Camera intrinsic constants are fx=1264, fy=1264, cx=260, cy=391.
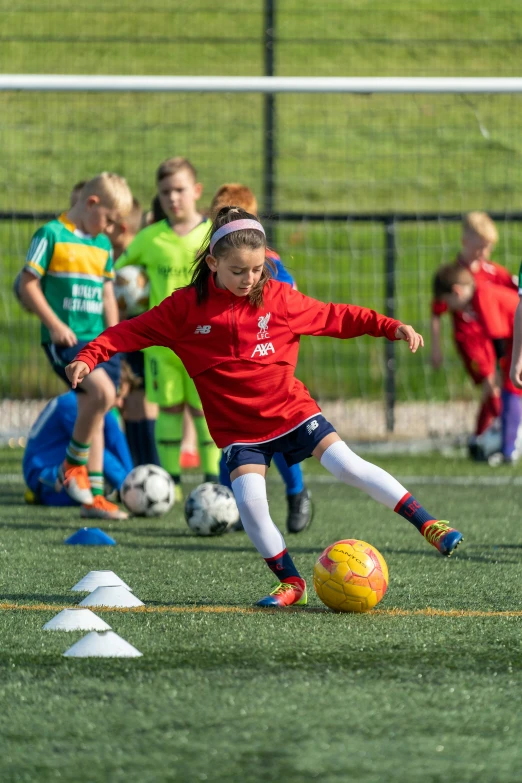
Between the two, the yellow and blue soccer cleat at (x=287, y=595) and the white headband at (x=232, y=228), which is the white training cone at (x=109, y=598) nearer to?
the yellow and blue soccer cleat at (x=287, y=595)

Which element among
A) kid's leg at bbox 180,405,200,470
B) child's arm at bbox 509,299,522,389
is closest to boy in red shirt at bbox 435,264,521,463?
kid's leg at bbox 180,405,200,470

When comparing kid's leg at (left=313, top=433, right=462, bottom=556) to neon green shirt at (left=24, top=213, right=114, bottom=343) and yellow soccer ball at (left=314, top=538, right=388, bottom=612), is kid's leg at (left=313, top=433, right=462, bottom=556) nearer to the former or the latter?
yellow soccer ball at (left=314, top=538, right=388, bottom=612)

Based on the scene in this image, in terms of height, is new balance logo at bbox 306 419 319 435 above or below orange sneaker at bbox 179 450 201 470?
above

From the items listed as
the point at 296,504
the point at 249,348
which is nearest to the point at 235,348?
the point at 249,348

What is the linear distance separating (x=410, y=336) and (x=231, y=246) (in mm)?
741

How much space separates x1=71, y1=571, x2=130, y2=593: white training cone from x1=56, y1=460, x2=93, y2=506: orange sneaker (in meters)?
2.33

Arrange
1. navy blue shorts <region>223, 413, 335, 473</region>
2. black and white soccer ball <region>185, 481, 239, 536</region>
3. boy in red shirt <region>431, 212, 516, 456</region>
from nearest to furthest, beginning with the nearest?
navy blue shorts <region>223, 413, 335, 473</region>, black and white soccer ball <region>185, 481, 239, 536</region>, boy in red shirt <region>431, 212, 516, 456</region>

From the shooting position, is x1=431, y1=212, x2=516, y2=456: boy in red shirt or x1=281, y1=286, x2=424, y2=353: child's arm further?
x1=431, y1=212, x2=516, y2=456: boy in red shirt

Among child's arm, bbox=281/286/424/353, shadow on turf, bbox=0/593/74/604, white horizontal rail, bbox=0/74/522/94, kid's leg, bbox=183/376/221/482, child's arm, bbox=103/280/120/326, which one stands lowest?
shadow on turf, bbox=0/593/74/604

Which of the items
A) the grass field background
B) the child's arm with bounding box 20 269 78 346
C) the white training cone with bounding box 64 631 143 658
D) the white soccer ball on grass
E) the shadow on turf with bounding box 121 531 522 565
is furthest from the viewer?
the grass field background

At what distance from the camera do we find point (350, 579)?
432 cm

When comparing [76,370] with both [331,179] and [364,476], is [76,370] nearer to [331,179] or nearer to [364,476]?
[364,476]

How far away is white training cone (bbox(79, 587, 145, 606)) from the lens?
4.40 m

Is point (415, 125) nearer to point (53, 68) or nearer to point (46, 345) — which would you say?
point (53, 68)
